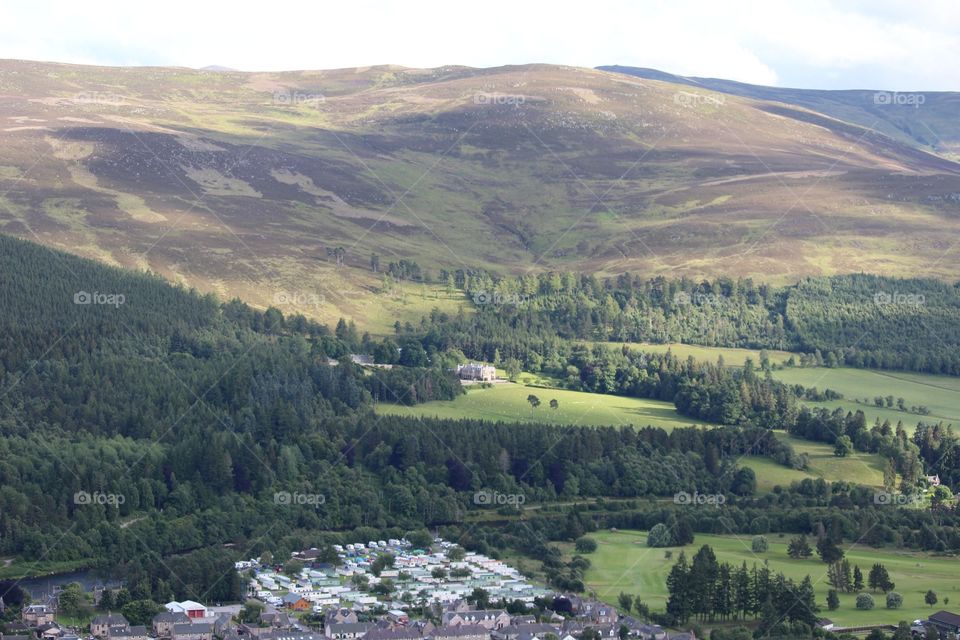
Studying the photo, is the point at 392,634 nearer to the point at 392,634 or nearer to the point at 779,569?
the point at 392,634

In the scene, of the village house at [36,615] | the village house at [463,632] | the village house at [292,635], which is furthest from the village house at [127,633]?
the village house at [463,632]

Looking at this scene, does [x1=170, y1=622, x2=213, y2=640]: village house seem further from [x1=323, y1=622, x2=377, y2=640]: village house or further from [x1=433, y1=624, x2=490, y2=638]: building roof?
[x1=433, y1=624, x2=490, y2=638]: building roof

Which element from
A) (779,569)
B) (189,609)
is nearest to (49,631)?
(189,609)

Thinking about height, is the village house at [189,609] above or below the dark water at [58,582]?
above

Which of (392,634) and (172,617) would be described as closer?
(392,634)

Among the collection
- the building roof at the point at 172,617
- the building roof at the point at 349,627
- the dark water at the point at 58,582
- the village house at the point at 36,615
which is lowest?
the dark water at the point at 58,582

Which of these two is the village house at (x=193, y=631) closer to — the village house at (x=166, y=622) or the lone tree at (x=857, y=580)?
the village house at (x=166, y=622)

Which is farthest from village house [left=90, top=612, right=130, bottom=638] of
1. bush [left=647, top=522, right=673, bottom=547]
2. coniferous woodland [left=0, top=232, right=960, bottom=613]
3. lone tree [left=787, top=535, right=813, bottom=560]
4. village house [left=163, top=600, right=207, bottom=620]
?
lone tree [left=787, top=535, right=813, bottom=560]
